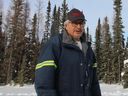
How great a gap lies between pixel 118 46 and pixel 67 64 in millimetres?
60914

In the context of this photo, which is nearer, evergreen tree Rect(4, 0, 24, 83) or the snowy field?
the snowy field

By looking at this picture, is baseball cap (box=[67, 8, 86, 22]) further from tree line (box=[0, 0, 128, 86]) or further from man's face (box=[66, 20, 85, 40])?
tree line (box=[0, 0, 128, 86])

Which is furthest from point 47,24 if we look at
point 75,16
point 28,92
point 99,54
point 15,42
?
point 75,16

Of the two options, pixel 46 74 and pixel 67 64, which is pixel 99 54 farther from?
pixel 46 74

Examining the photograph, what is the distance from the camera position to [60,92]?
4.85 meters

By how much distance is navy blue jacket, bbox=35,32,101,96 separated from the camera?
4738 millimetres

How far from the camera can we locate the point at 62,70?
4875mm

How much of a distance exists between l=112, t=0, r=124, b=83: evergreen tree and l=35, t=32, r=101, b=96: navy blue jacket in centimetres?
5673

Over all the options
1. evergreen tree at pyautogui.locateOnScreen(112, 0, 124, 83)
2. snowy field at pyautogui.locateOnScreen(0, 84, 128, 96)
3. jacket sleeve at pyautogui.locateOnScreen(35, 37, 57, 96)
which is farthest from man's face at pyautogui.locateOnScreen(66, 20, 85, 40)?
evergreen tree at pyautogui.locateOnScreen(112, 0, 124, 83)

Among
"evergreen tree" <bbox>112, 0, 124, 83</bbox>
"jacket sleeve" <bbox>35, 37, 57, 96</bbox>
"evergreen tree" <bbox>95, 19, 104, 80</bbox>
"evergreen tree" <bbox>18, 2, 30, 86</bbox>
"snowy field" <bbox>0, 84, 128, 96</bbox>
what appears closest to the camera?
"jacket sleeve" <bbox>35, 37, 57, 96</bbox>

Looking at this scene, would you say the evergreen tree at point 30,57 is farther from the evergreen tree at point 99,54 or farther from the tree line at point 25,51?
the evergreen tree at point 99,54

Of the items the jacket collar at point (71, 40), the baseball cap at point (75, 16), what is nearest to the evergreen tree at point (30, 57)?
the jacket collar at point (71, 40)

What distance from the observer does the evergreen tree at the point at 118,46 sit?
6306 cm

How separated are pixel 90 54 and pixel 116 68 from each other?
5937 cm
